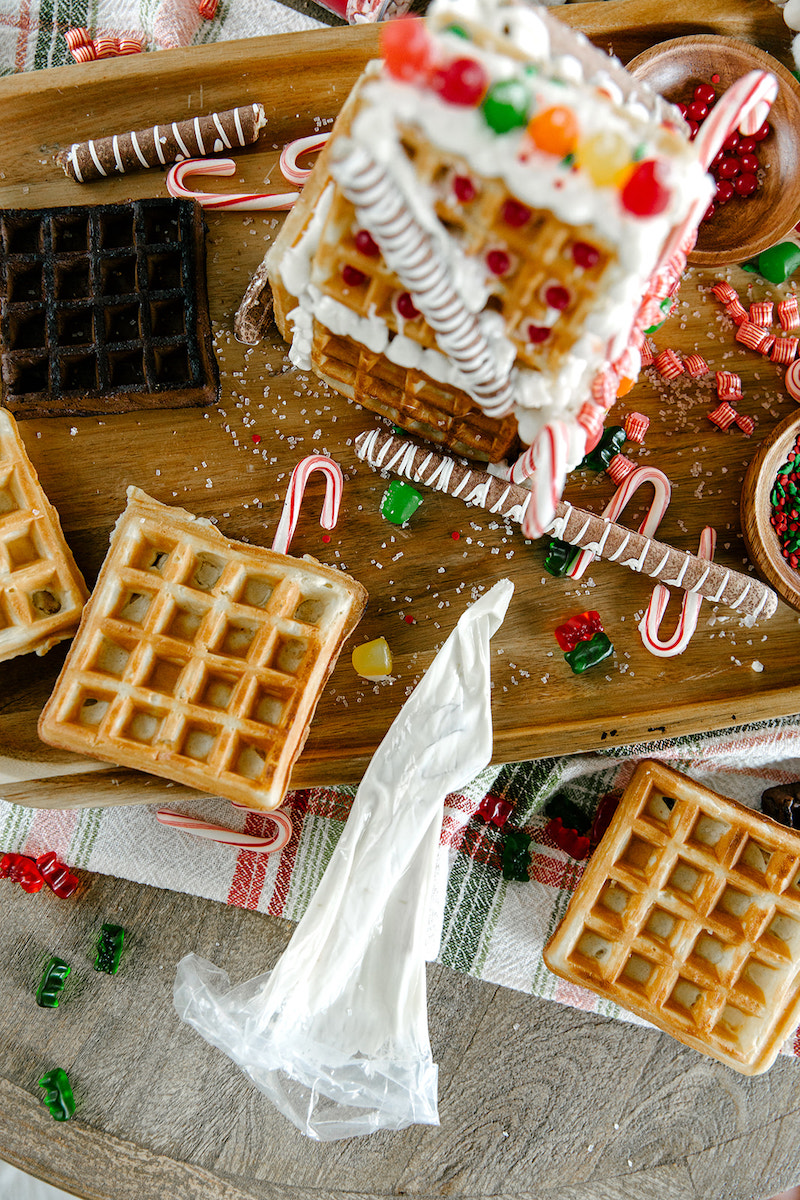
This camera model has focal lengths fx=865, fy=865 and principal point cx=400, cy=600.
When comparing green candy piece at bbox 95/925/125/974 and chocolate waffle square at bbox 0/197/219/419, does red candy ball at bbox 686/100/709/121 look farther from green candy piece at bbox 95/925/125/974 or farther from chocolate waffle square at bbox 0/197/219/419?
green candy piece at bbox 95/925/125/974

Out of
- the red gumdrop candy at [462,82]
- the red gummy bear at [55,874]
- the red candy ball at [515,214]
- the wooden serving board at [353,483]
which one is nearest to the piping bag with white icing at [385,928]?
the wooden serving board at [353,483]

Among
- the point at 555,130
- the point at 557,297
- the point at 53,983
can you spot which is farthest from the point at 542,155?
the point at 53,983

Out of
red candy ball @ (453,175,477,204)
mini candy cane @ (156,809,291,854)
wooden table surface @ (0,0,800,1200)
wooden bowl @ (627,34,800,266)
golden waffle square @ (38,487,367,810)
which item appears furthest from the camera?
wooden table surface @ (0,0,800,1200)

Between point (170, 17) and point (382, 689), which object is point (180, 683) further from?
point (170, 17)

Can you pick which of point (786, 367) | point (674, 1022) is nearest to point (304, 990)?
point (674, 1022)

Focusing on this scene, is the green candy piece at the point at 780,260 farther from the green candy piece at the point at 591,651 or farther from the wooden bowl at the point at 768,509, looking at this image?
the green candy piece at the point at 591,651

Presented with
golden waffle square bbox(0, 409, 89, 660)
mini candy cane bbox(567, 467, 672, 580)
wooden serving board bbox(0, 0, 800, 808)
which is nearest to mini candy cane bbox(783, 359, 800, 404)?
wooden serving board bbox(0, 0, 800, 808)

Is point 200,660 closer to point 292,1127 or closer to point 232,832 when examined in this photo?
point 232,832
